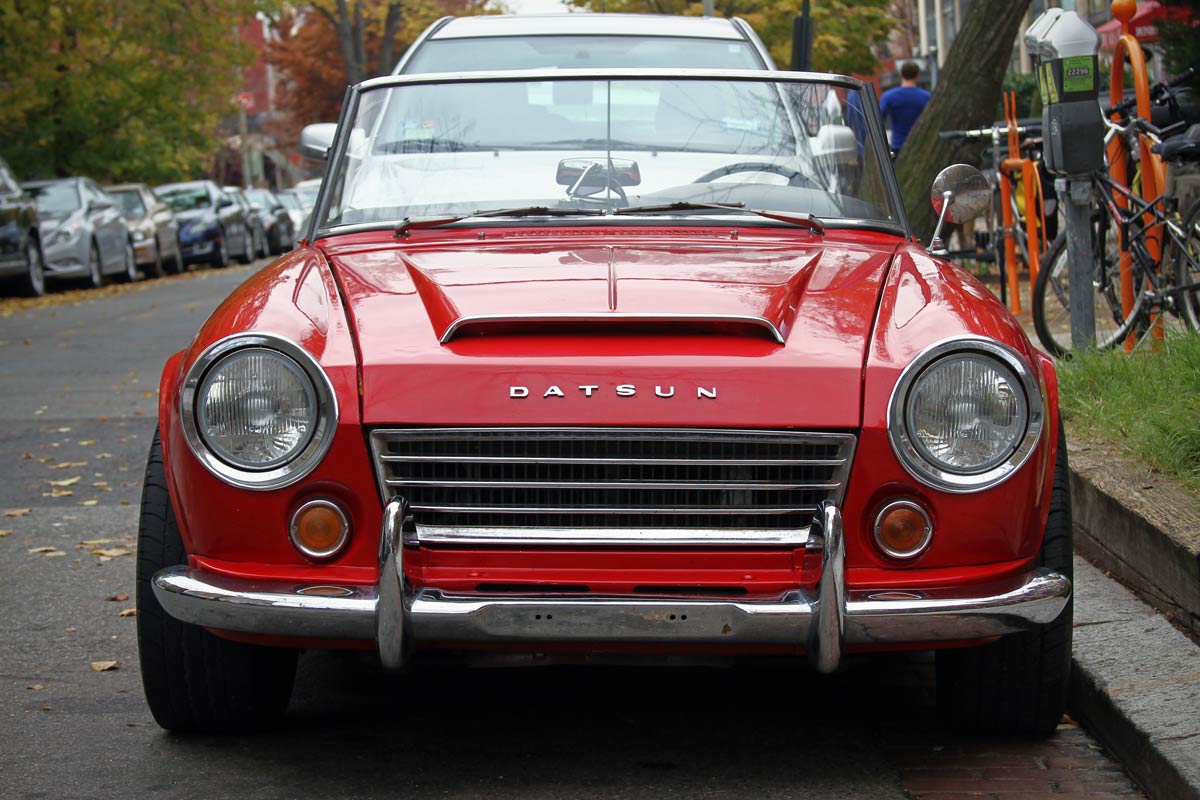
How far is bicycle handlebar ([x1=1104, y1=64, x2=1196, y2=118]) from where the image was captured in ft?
27.3

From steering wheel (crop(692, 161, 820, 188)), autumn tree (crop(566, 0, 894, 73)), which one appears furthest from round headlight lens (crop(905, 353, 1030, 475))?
autumn tree (crop(566, 0, 894, 73))

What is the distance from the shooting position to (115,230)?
83.5 feet

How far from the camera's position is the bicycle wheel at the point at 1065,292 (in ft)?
28.5

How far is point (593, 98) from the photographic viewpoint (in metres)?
5.03

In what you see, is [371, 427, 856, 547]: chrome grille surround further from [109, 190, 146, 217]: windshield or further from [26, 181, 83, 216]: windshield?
[109, 190, 146, 217]: windshield

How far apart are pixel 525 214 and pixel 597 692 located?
1.23m

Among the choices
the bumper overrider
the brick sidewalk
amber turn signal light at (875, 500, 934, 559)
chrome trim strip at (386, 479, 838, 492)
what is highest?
chrome trim strip at (386, 479, 838, 492)

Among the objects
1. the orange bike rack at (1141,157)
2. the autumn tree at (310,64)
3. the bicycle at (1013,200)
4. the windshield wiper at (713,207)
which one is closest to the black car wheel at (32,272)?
the bicycle at (1013,200)

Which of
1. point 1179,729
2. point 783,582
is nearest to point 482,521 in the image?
point 783,582

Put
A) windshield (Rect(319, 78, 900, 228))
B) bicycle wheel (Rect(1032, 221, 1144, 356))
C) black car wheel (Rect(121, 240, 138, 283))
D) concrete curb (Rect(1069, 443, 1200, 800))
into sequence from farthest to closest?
black car wheel (Rect(121, 240, 138, 283)), bicycle wheel (Rect(1032, 221, 1144, 356)), windshield (Rect(319, 78, 900, 228)), concrete curb (Rect(1069, 443, 1200, 800))

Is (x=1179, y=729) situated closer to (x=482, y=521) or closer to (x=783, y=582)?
(x=783, y=582)

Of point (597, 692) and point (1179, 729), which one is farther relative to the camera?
point (597, 692)

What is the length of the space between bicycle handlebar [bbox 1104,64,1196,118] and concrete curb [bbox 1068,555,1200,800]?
161 inches

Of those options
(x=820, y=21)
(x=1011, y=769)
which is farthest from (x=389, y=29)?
(x=1011, y=769)
